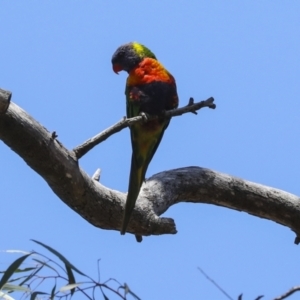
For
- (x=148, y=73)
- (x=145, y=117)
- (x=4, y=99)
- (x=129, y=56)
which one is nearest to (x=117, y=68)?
(x=129, y=56)

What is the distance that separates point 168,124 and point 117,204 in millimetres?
1020

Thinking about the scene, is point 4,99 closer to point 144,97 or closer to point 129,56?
point 144,97

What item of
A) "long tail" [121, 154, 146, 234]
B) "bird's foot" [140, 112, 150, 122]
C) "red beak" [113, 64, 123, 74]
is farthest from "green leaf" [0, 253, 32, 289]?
"red beak" [113, 64, 123, 74]

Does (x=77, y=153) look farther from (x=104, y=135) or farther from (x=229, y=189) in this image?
(x=229, y=189)

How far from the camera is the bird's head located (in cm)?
398

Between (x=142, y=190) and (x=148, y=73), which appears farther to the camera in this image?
(x=148, y=73)

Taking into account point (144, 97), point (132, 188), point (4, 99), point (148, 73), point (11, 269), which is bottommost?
point (11, 269)

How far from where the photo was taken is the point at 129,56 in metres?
4.04

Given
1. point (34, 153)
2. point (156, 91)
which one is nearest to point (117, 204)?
point (34, 153)

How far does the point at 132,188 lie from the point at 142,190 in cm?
9

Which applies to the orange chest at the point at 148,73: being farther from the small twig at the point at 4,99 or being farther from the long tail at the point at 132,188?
the small twig at the point at 4,99

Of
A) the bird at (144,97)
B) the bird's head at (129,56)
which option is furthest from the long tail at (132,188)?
the bird's head at (129,56)

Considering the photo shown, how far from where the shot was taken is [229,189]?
10.1 ft

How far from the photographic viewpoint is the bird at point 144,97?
11.2ft
